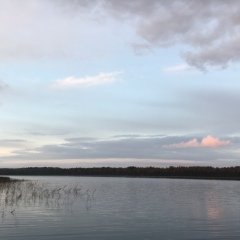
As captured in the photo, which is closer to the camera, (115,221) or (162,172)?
(115,221)

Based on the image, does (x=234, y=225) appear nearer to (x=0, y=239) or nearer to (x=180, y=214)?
(x=180, y=214)

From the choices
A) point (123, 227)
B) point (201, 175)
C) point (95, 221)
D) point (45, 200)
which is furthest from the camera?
point (201, 175)

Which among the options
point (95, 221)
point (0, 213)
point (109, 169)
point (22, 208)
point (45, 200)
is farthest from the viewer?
point (109, 169)

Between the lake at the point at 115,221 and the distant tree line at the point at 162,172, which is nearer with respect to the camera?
the lake at the point at 115,221

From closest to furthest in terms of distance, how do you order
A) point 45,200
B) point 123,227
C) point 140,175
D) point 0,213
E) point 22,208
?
point 123,227, point 0,213, point 22,208, point 45,200, point 140,175

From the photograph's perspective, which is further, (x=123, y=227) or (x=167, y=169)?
(x=167, y=169)

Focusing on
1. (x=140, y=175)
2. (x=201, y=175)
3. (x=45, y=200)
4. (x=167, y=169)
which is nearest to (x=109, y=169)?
(x=140, y=175)

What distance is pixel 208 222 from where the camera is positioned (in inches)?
980

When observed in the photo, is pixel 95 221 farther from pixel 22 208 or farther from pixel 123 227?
pixel 22 208

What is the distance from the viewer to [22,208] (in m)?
30.8

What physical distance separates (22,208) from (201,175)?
350ft

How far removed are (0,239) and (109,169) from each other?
156 metres

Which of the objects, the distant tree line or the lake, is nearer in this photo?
the lake

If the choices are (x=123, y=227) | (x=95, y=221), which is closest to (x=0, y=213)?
(x=95, y=221)
